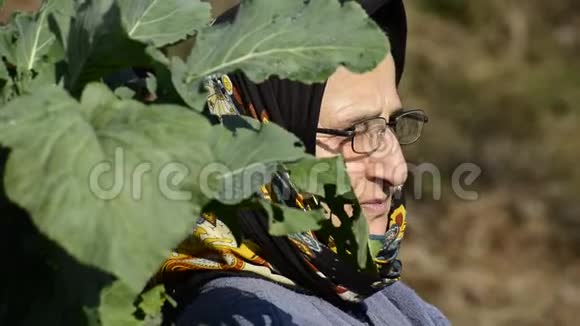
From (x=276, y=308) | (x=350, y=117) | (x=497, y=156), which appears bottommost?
(x=276, y=308)

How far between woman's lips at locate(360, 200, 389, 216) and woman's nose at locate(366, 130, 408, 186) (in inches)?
1.7

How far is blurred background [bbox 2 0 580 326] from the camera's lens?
259 inches

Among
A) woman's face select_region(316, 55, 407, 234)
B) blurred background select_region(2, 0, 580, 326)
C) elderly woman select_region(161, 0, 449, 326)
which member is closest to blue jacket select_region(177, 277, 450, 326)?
elderly woman select_region(161, 0, 449, 326)

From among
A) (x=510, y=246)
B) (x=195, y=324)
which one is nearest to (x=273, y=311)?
(x=195, y=324)

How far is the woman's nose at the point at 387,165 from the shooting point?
8.02 ft

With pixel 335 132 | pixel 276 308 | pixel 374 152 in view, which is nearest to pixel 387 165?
pixel 374 152

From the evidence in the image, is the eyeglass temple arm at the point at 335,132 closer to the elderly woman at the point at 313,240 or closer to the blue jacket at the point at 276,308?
the elderly woman at the point at 313,240

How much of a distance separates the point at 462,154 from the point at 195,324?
5478mm

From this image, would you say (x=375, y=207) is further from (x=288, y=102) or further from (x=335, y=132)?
(x=288, y=102)

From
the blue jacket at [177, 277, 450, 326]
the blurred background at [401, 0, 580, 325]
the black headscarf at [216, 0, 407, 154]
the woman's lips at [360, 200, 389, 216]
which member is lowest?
the blue jacket at [177, 277, 450, 326]

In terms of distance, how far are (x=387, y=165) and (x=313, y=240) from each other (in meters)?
0.27

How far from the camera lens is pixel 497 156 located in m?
7.40

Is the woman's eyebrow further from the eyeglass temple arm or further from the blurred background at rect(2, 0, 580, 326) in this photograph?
the blurred background at rect(2, 0, 580, 326)

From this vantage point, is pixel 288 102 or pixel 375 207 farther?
pixel 375 207
